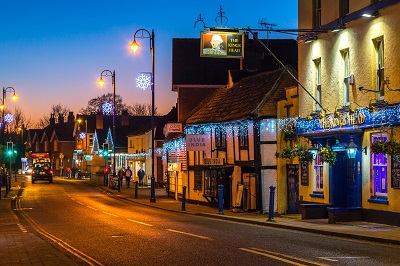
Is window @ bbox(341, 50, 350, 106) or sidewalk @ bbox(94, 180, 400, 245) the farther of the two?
window @ bbox(341, 50, 350, 106)

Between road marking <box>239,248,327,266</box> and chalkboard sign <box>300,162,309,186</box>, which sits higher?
chalkboard sign <box>300,162,309,186</box>

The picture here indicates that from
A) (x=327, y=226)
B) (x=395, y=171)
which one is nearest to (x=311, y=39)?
(x=395, y=171)

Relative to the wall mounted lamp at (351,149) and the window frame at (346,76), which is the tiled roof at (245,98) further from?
the wall mounted lamp at (351,149)

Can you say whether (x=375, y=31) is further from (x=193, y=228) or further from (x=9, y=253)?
(x=9, y=253)

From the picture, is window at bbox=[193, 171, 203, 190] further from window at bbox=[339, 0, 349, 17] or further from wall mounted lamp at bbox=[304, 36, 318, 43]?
window at bbox=[339, 0, 349, 17]

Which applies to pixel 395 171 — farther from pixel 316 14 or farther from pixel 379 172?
pixel 316 14

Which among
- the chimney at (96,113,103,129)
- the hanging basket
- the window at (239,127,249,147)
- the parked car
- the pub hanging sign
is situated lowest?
the parked car

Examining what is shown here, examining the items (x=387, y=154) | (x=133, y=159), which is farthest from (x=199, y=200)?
(x=133, y=159)

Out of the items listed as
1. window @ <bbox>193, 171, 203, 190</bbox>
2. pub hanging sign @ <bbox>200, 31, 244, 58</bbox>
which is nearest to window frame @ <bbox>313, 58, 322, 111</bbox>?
pub hanging sign @ <bbox>200, 31, 244, 58</bbox>

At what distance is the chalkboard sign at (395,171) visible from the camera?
2183 centimetres

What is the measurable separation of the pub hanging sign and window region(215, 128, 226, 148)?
1160 centimetres

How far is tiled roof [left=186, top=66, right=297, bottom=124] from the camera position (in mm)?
32188

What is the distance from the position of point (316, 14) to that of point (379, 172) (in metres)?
7.74

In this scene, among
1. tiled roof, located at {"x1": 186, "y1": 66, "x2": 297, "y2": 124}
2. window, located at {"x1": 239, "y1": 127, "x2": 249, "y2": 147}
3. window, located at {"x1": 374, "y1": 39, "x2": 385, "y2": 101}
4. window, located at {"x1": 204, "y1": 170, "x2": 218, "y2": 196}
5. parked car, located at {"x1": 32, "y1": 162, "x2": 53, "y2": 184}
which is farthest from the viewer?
parked car, located at {"x1": 32, "y1": 162, "x2": 53, "y2": 184}
